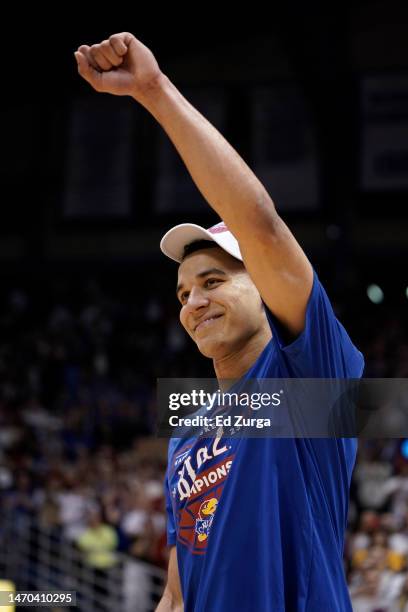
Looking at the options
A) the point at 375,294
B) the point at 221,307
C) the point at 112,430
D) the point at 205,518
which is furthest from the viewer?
the point at 375,294

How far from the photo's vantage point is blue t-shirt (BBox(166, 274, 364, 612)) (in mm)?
1881

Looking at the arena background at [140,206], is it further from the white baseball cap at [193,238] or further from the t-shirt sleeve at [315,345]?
the t-shirt sleeve at [315,345]

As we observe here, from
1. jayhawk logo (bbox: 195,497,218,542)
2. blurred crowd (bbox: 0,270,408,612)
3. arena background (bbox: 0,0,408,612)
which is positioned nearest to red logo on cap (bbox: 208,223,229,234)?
jayhawk logo (bbox: 195,497,218,542)

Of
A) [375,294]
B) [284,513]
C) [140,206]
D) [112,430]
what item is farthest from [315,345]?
[140,206]

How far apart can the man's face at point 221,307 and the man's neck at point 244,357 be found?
0.01 m

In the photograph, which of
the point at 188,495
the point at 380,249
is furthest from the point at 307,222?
the point at 188,495

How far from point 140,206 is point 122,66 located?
47.6 feet

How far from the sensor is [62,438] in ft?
45.5

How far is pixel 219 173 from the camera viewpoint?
5.76 feet

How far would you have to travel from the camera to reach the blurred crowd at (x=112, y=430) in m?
9.06

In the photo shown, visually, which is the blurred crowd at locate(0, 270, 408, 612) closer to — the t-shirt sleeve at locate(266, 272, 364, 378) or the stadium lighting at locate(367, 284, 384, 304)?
the stadium lighting at locate(367, 284, 384, 304)

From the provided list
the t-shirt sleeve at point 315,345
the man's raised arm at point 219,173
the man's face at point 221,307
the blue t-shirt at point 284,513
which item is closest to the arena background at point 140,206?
the man's face at point 221,307

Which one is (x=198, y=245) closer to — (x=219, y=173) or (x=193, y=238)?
(x=193, y=238)

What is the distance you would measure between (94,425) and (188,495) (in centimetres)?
1203
